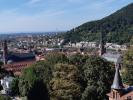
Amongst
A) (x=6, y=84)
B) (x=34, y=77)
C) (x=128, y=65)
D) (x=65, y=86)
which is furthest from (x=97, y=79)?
(x=6, y=84)

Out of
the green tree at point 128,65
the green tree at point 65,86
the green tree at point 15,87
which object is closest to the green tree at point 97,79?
the green tree at point 65,86

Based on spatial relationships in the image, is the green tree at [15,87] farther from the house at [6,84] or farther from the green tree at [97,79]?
the green tree at [97,79]

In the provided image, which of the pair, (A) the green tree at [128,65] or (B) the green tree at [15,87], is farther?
(B) the green tree at [15,87]

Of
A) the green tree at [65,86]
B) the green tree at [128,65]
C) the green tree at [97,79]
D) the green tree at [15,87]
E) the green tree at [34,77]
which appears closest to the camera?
the green tree at [128,65]

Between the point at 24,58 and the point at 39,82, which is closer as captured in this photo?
the point at 39,82

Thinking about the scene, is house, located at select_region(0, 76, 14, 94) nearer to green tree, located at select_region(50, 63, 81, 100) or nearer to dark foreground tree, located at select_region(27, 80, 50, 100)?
dark foreground tree, located at select_region(27, 80, 50, 100)

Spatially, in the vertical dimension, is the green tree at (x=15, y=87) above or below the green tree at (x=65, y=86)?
below

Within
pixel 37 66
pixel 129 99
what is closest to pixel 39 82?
pixel 37 66

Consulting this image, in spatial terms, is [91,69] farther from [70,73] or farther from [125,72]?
[125,72]
